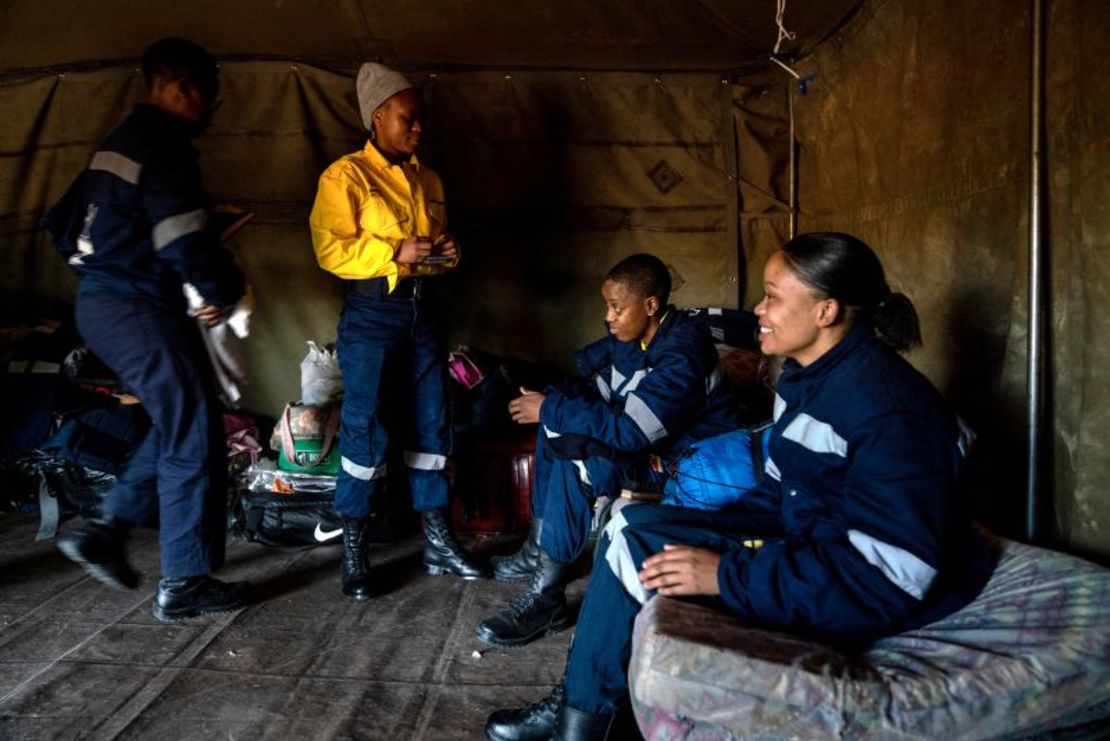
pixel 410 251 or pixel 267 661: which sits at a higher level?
pixel 410 251

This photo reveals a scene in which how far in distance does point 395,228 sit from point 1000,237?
7.10ft

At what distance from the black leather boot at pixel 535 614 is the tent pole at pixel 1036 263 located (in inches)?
59.1

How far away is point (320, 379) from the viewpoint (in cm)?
388

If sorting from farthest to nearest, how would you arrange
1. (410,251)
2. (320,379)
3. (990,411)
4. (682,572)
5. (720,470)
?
(320,379)
(410,251)
(990,411)
(720,470)
(682,572)

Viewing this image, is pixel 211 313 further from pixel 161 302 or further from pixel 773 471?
pixel 773 471

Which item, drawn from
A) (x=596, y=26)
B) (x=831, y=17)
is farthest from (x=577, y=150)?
(x=831, y=17)

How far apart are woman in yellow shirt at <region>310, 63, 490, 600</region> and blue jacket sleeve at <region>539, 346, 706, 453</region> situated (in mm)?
845

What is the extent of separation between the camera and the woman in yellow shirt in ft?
9.89

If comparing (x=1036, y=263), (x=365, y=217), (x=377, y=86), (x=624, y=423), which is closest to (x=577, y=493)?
(x=624, y=423)

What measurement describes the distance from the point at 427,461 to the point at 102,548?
1206 millimetres

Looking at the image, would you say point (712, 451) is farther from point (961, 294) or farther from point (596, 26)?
point (596, 26)

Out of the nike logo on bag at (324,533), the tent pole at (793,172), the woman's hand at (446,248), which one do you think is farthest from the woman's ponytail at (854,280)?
the tent pole at (793,172)

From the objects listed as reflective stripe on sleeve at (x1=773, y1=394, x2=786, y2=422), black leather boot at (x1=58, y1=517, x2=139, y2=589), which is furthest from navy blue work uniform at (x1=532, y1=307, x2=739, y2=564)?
black leather boot at (x1=58, y1=517, x2=139, y2=589)

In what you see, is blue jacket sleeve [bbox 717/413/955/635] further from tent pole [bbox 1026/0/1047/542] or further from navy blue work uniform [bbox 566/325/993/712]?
tent pole [bbox 1026/0/1047/542]
